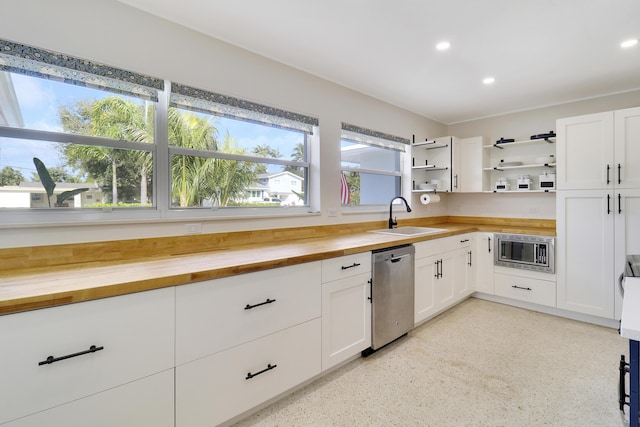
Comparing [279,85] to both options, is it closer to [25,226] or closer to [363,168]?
[363,168]

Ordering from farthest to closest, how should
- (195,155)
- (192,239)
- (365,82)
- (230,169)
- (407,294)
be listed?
(365,82) < (407,294) < (230,169) < (195,155) < (192,239)

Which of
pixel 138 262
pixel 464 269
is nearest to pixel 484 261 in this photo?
pixel 464 269

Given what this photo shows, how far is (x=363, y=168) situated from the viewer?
11.1ft

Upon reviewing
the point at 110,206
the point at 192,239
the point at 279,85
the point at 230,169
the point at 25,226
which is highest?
the point at 279,85

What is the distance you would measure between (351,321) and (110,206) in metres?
1.82

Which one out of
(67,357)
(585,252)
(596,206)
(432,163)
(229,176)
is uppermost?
(432,163)

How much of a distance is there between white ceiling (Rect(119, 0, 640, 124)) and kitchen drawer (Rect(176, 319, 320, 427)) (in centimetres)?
207

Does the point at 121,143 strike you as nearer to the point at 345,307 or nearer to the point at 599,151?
the point at 345,307

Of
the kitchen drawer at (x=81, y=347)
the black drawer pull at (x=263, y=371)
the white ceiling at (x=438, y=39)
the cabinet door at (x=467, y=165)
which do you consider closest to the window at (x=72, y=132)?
the white ceiling at (x=438, y=39)

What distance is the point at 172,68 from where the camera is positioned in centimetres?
194

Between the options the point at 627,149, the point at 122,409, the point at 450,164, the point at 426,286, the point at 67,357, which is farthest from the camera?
the point at 450,164

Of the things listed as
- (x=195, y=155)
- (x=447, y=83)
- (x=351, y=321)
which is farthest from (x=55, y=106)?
(x=447, y=83)

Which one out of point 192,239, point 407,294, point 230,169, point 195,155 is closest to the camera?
point 192,239

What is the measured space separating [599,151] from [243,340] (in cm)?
371
